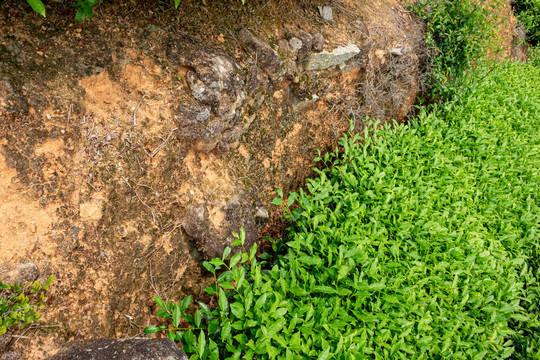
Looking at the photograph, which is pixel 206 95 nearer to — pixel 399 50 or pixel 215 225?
pixel 215 225

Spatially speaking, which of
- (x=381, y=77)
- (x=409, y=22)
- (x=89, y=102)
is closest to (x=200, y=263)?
(x=89, y=102)

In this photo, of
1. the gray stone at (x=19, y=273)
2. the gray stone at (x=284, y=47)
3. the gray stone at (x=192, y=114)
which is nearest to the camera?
the gray stone at (x=19, y=273)

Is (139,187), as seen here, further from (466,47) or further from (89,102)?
(466,47)

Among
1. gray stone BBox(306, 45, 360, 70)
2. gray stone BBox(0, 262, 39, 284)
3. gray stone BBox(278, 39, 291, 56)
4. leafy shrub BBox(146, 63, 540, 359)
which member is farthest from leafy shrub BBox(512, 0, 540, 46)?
gray stone BBox(0, 262, 39, 284)

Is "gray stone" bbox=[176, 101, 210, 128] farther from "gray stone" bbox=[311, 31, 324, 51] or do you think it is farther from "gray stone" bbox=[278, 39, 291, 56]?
"gray stone" bbox=[311, 31, 324, 51]

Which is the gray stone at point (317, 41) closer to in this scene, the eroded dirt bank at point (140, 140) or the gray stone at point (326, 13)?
the eroded dirt bank at point (140, 140)

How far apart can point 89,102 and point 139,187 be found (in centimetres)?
61

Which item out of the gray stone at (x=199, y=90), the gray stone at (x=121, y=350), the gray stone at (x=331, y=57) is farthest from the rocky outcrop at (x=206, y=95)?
the gray stone at (x=121, y=350)

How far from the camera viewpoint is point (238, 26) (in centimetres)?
263

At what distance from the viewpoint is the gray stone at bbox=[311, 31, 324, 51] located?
3100 millimetres

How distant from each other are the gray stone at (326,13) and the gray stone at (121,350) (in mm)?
3513

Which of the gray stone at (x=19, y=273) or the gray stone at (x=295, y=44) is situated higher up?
the gray stone at (x=295, y=44)

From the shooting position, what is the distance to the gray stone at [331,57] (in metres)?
3.13

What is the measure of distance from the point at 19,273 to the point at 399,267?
8.11ft
